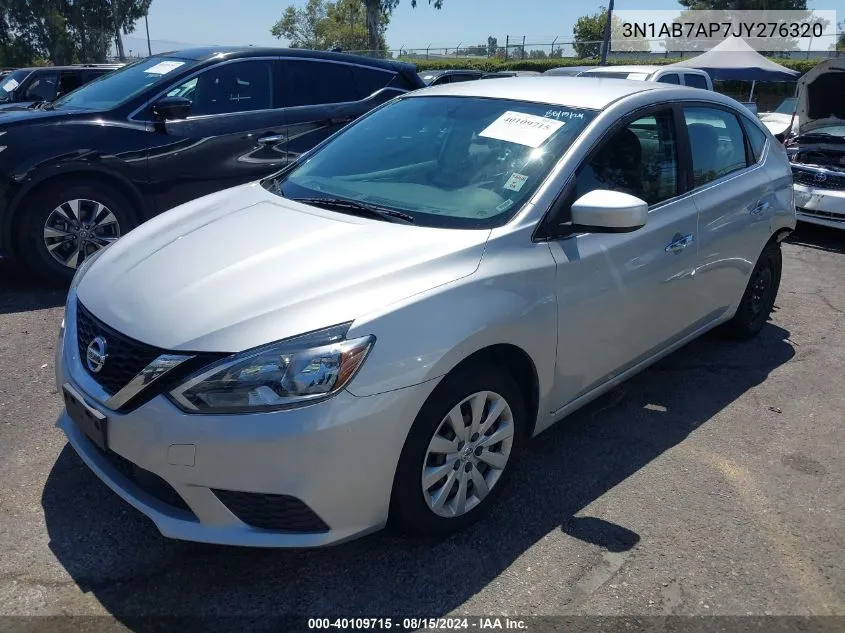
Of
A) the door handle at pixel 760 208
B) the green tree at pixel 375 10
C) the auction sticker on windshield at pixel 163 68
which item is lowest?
the door handle at pixel 760 208

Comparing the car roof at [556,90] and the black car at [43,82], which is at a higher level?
the black car at [43,82]

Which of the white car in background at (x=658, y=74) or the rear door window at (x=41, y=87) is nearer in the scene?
the white car in background at (x=658, y=74)

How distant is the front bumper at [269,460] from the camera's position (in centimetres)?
221

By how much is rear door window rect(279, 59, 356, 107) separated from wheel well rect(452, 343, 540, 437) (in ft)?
13.7

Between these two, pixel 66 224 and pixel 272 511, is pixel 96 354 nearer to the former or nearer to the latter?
pixel 272 511

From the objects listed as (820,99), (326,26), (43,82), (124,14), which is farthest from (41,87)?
(326,26)

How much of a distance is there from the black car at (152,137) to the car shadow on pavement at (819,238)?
504cm

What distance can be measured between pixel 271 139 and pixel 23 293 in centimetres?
224

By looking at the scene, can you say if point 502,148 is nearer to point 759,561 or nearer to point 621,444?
point 621,444

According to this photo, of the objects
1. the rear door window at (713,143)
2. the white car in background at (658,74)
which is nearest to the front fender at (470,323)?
the rear door window at (713,143)

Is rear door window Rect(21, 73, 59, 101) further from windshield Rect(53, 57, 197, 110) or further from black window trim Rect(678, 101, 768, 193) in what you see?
black window trim Rect(678, 101, 768, 193)

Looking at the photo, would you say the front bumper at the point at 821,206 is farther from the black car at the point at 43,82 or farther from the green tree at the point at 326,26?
the green tree at the point at 326,26

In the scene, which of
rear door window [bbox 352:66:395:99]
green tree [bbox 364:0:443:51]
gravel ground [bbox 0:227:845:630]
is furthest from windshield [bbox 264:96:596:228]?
green tree [bbox 364:0:443:51]

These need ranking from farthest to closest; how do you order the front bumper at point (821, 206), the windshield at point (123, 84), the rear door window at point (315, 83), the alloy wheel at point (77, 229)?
the front bumper at point (821, 206) → the rear door window at point (315, 83) → the windshield at point (123, 84) → the alloy wheel at point (77, 229)
